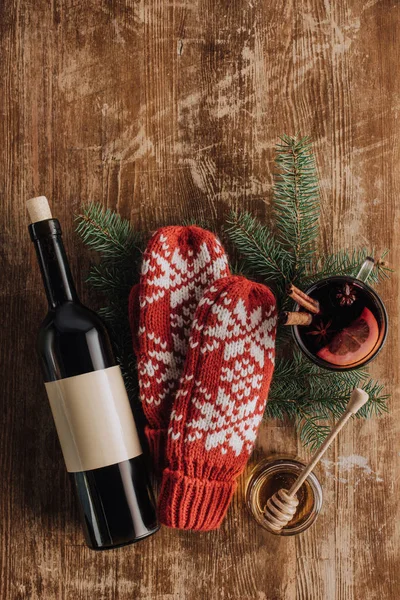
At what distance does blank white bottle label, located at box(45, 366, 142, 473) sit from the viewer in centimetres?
72

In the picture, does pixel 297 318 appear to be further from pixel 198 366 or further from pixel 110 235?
pixel 110 235

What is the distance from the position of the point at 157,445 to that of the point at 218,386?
0.13 metres

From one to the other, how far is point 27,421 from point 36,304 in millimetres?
179

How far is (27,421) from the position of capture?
86 centimetres

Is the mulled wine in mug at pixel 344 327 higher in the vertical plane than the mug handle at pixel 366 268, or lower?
lower

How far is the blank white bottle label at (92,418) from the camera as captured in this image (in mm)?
725

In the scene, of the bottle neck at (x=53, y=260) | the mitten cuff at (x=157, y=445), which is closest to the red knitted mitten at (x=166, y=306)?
the mitten cuff at (x=157, y=445)

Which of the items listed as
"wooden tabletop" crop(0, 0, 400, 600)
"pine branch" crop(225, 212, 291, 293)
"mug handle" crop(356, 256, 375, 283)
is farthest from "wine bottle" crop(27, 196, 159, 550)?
"mug handle" crop(356, 256, 375, 283)

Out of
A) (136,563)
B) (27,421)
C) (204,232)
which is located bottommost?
(136,563)

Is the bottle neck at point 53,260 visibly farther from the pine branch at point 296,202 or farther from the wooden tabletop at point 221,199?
the pine branch at point 296,202

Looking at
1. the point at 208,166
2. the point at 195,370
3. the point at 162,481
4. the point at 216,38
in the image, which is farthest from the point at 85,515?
the point at 216,38

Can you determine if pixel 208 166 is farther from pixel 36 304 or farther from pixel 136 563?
pixel 136 563

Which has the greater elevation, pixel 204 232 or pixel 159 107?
pixel 159 107

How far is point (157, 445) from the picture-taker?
0.80m
